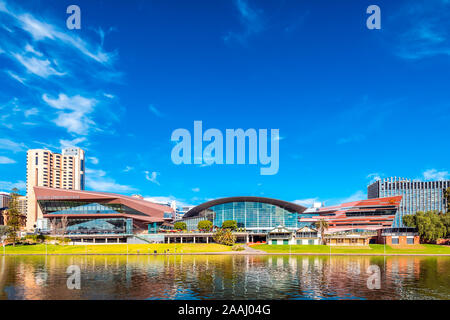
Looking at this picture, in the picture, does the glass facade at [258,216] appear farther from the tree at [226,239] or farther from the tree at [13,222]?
the tree at [13,222]

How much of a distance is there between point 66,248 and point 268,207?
303 feet

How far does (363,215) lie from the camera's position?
514ft

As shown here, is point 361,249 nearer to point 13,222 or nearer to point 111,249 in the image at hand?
point 111,249

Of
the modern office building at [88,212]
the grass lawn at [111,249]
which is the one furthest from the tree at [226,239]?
the modern office building at [88,212]

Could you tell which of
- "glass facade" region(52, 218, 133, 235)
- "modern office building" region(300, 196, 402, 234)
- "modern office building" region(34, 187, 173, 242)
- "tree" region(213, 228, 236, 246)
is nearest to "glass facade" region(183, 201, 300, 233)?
"modern office building" region(300, 196, 402, 234)

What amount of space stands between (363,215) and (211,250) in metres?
83.7

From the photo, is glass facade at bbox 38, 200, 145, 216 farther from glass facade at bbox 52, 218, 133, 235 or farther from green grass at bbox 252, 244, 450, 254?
green grass at bbox 252, 244, 450, 254

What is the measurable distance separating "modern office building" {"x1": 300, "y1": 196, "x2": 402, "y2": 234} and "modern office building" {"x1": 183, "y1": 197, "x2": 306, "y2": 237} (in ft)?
54.4

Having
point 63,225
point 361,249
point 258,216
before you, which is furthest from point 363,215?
point 63,225

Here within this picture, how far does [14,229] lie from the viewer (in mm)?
115375

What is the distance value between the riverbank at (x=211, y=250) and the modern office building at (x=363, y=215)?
39083 mm
